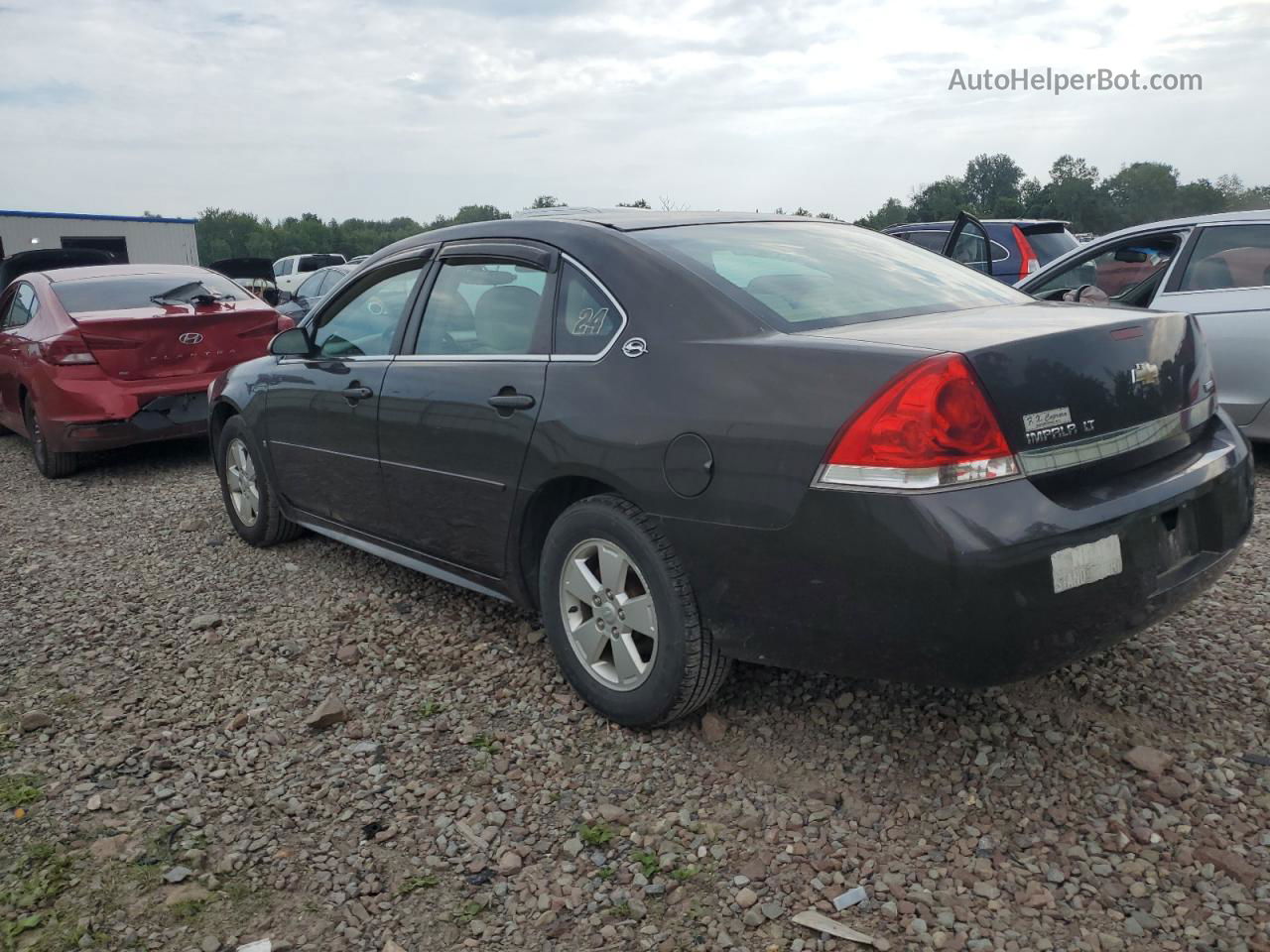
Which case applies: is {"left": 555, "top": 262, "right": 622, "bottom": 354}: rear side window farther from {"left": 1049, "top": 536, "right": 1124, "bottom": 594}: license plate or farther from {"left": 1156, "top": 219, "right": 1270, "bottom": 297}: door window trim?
{"left": 1156, "top": 219, "right": 1270, "bottom": 297}: door window trim

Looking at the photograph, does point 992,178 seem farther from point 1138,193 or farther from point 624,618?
point 624,618

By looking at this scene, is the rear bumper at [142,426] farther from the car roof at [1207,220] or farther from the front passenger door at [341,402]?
the car roof at [1207,220]

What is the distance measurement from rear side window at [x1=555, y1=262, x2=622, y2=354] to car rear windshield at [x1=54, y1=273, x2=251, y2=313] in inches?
213

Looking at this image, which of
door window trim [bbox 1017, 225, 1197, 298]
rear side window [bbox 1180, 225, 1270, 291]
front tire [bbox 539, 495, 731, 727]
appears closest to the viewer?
front tire [bbox 539, 495, 731, 727]

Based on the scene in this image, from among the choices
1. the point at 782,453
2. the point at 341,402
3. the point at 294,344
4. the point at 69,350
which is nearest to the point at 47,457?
the point at 69,350

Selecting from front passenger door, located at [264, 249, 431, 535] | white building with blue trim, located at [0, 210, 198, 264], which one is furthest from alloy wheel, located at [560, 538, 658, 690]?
white building with blue trim, located at [0, 210, 198, 264]

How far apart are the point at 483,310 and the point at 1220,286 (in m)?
4.49

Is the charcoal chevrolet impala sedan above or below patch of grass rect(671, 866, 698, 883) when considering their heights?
above

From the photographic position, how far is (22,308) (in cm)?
834

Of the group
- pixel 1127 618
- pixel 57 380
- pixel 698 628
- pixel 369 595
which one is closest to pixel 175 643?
pixel 369 595

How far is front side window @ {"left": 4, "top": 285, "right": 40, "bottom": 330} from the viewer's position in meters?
8.08

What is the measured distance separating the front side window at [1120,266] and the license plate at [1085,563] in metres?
4.37

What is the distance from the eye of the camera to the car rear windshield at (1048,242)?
36.4 ft

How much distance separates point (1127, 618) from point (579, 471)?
1532 millimetres
